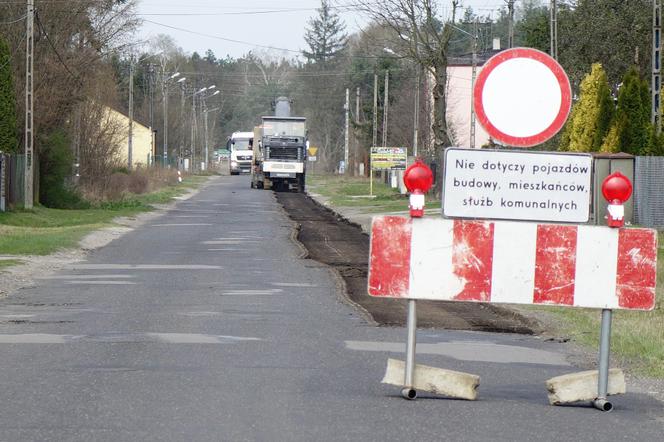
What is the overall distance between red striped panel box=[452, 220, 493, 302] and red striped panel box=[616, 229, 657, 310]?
35.2 inches

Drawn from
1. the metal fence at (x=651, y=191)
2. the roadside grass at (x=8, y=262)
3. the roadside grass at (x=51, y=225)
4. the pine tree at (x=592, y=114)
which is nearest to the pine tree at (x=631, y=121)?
the pine tree at (x=592, y=114)

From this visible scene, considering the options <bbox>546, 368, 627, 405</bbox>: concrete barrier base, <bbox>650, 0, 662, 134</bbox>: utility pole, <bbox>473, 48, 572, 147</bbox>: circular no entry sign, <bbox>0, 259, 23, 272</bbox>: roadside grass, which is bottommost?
<bbox>0, 259, 23, 272</bbox>: roadside grass

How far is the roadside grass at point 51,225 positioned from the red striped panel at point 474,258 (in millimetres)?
17766

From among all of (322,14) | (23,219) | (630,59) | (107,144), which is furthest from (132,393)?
(322,14)

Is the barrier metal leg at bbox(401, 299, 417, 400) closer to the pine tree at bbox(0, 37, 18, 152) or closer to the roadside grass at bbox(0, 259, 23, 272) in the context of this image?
the roadside grass at bbox(0, 259, 23, 272)

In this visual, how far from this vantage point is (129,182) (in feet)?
217

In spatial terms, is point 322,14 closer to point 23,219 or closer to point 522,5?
point 522,5

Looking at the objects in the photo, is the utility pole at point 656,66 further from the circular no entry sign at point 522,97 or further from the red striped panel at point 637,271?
the red striped panel at point 637,271

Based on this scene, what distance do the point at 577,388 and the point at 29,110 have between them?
34.9 meters

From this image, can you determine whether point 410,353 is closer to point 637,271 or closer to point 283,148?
point 637,271

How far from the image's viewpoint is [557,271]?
372 inches

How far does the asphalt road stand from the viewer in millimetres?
8391

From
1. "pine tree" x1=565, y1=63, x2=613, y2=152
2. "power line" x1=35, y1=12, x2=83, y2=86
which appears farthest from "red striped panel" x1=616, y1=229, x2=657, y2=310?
"power line" x1=35, y1=12, x2=83, y2=86

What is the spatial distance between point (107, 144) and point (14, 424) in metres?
46.2
